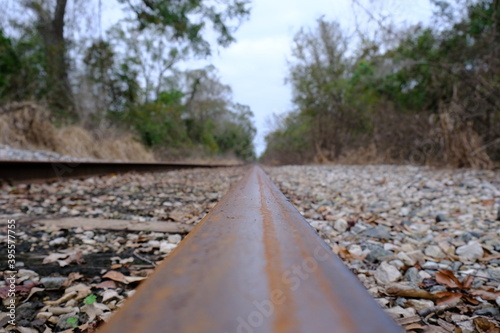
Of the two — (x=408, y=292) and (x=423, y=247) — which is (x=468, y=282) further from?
(x=423, y=247)

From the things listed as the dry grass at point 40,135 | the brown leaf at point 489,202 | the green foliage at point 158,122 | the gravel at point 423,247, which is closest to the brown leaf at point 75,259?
the gravel at point 423,247

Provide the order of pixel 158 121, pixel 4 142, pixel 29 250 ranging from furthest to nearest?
1. pixel 158 121
2. pixel 4 142
3. pixel 29 250

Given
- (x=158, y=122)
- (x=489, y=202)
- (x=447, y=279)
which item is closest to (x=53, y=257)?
(x=447, y=279)

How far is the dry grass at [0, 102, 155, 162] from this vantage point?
670cm

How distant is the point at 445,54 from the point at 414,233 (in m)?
8.48

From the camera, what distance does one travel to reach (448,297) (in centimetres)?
111

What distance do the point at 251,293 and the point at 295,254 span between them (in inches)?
6.1

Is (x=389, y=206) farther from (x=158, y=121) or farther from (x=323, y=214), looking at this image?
(x=158, y=121)

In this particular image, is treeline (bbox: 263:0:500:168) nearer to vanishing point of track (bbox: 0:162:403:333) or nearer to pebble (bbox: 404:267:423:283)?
pebble (bbox: 404:267:423:283)

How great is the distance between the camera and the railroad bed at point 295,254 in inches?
15.8

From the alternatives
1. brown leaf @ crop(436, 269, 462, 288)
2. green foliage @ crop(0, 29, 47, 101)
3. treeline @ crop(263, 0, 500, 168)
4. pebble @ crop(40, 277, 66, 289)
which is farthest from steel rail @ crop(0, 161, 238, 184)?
green foliage @ crop(0, 29, 47, 101)

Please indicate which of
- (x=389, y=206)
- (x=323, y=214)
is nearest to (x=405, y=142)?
(x=389, y=206)

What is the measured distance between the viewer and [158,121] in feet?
56.5

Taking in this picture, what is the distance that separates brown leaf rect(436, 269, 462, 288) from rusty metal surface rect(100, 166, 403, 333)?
91 centimetres
